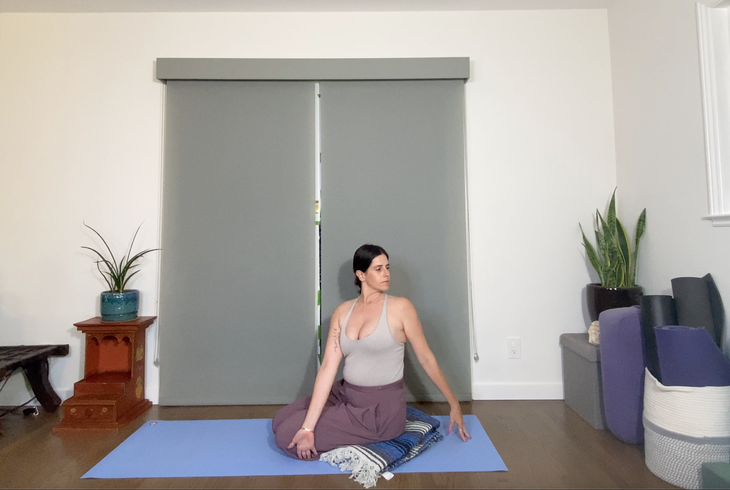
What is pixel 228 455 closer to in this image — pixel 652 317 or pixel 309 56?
pixel 652 317

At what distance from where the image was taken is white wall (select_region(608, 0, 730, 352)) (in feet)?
6.55

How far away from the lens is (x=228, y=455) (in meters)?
1.90

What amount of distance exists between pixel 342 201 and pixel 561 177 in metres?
1.44

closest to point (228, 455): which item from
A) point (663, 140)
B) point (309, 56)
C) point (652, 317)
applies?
point (652, 317)

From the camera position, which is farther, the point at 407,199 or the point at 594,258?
the point at 407,199

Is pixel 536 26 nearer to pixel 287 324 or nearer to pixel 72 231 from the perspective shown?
pixel 287 324

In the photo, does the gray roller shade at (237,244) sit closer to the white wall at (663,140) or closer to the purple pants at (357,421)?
the purple pants at (357,421)

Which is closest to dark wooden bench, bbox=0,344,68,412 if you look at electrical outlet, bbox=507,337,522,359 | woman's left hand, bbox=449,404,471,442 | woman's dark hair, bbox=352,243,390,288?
woman's dark hair, bbox=352,243,390,288

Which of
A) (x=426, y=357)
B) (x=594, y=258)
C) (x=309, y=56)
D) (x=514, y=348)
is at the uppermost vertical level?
(x=309, y=56)

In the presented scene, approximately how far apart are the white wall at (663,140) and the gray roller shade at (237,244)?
1985 mm

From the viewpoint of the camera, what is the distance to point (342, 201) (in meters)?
2.65

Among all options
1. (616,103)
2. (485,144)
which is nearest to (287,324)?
(485,144)

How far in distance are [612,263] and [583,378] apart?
26.7 inches

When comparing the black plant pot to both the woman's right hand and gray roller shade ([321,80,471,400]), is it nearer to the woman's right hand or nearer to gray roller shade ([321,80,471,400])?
gray roller shade ([321,80,471,400])
